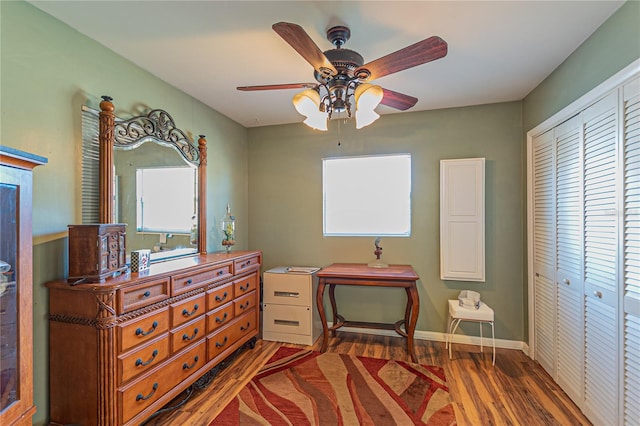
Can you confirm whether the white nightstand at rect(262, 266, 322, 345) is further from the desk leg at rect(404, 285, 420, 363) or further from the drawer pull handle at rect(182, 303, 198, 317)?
the drawer pull handle at rect(182, 303, 198, 317)

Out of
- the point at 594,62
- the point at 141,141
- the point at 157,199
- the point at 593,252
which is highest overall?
the point at 594,62

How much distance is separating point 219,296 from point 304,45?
206 cm

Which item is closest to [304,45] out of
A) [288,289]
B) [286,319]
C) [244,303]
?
[244,303]

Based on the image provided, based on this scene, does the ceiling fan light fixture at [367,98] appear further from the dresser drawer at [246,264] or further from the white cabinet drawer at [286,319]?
the white cabinet drawer at [286,319]

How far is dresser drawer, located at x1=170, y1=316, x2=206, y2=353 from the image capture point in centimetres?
216

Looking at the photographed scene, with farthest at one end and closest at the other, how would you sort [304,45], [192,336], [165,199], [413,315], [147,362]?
[413,315], [165,199], [192,336], [147,362], [304,45]

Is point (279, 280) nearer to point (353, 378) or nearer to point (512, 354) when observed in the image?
point (353, 378)

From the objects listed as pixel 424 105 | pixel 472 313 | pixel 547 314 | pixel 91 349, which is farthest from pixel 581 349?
pixel 91 349

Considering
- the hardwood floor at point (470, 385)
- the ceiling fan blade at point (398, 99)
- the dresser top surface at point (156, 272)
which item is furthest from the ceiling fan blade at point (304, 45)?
the hardwood floor at point (470, 385)

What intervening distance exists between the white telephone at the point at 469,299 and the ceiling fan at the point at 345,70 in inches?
84.3

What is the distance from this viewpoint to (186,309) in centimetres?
226

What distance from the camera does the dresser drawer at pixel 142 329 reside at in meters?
1.76

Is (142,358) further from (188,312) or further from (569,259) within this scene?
(569,259)

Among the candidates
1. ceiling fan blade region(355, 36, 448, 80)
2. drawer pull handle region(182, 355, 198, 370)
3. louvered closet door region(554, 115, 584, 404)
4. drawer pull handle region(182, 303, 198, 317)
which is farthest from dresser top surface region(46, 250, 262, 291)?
louvered closet door region(554, 115, 584, 404)
